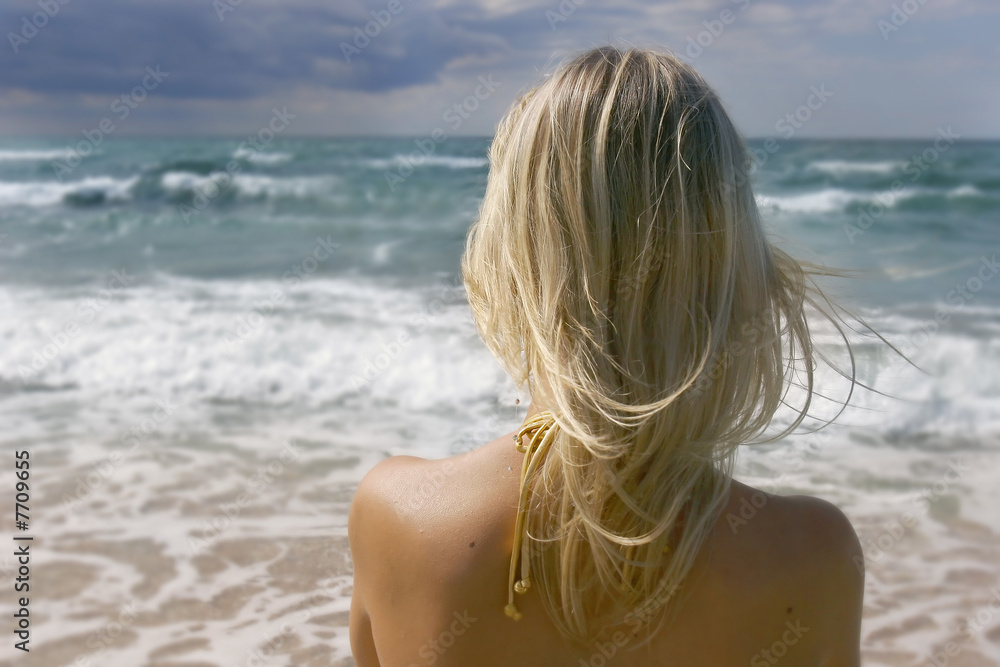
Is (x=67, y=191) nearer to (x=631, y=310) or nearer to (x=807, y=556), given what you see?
(x=631, y=310)

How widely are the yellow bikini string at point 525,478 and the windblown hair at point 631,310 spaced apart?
19 millimetres

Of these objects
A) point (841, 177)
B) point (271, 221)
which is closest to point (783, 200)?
point (841, 177)

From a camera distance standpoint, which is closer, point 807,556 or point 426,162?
point 807,556

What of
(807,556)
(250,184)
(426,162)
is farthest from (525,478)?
(426,162)

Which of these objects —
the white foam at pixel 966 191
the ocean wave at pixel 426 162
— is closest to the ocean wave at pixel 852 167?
Result: the white foam at pixel 966 191

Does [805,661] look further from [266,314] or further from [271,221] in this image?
[271,221]

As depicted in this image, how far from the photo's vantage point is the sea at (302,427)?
316 centimetres

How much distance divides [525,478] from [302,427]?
423cm

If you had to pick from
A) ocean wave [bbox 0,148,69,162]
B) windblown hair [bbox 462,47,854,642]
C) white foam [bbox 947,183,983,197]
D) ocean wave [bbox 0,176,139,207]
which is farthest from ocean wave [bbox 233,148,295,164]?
windblown hair [bbox 462,47,854,642]

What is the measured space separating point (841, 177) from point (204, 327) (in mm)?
13944

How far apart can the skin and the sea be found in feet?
1.76

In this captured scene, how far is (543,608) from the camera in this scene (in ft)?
4.01

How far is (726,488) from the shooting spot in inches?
47.5

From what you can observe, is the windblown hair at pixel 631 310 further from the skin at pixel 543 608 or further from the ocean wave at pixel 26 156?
the ocean wave at pixel 26 156
